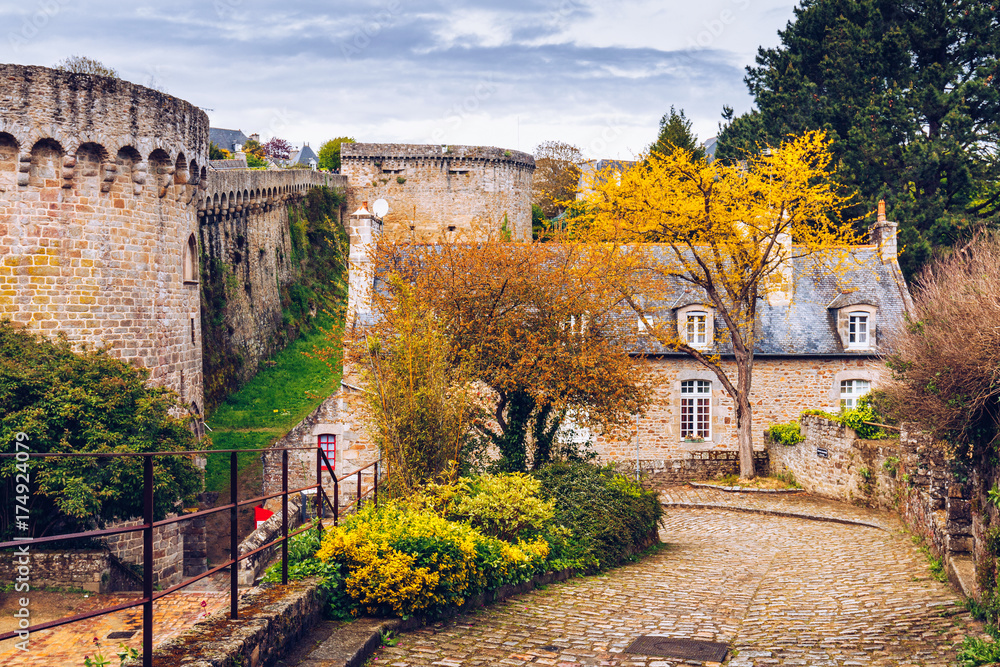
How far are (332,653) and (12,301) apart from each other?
12555 millimetres

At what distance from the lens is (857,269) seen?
24203 millimetres

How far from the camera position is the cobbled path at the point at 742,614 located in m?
6.32

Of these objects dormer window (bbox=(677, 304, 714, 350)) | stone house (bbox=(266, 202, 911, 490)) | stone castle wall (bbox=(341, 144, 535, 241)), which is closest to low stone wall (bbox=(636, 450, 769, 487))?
stone house (bbox=(266, 202, 911, 490))

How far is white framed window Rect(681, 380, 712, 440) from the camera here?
73.8 feet

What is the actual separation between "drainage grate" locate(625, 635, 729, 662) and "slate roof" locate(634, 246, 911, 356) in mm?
15530

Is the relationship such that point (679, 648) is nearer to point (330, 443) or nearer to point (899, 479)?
point (899, 479)

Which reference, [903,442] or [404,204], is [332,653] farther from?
[404,204]

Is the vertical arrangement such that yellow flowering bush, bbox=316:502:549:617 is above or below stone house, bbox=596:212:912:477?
below

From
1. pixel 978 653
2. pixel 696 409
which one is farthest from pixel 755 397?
pixel 978 653

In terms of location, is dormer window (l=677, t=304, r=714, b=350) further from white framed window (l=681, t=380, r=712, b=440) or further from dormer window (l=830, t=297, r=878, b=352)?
dormer window (l=830, t=297, r=878, b=352)

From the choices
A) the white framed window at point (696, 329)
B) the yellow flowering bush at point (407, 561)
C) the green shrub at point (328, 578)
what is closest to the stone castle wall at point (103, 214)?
the yellow flowering bush at point (407, 561)

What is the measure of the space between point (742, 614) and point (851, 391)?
1654 cm

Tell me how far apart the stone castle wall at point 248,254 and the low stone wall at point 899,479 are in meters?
16.4

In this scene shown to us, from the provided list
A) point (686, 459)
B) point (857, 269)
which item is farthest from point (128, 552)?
point (857, 269)
